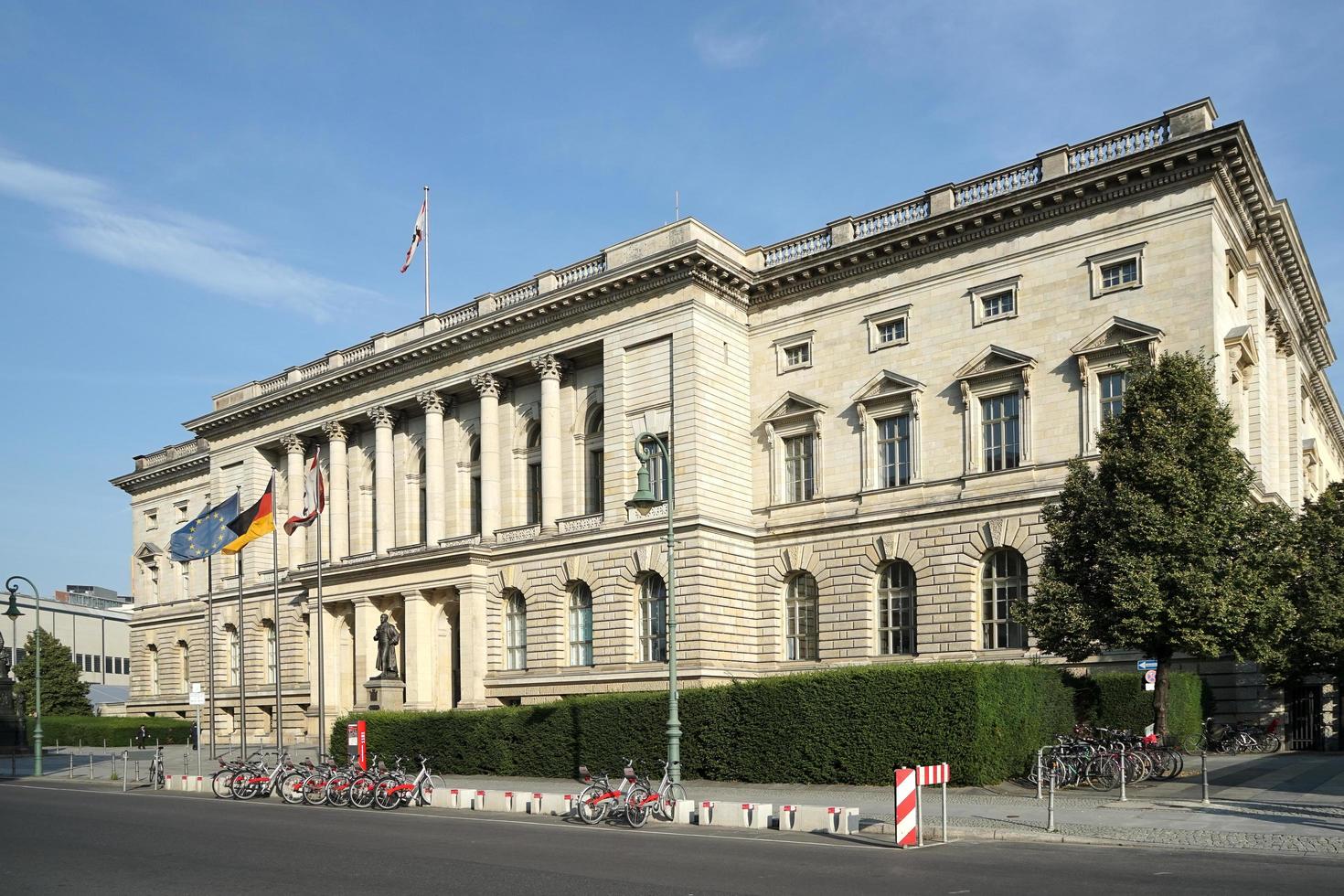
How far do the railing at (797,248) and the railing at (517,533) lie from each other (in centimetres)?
1401

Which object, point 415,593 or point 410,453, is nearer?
point 415,593

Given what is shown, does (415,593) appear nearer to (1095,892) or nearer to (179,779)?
(179,779)

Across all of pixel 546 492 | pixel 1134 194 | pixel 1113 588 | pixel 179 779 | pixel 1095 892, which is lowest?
pixel 179 779

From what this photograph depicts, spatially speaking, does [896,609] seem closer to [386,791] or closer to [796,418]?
[796,418]

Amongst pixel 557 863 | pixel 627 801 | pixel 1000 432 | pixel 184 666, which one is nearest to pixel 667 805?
pixel 627 801

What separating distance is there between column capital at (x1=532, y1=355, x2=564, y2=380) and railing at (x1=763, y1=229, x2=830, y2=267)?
9.24 metres

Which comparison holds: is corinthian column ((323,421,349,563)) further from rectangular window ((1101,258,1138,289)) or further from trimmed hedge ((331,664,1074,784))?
rectangular window ((1101,258,1138,289))

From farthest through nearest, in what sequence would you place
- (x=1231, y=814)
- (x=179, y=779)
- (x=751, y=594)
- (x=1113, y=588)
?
(x=751, y=594) → (x=179, y=779) → (x=1113, y=588) → (x=1231, y=814)

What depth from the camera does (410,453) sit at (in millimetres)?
56500

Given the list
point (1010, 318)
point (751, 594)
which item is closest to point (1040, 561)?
point (1010, 318)

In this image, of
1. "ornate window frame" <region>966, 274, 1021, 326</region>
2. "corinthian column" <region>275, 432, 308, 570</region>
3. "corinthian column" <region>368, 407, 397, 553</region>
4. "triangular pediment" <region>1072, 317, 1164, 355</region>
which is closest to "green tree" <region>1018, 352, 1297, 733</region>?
"triangular pediment" <region>1072, 317, 1164, 355</region>

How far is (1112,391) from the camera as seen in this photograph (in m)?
37.7

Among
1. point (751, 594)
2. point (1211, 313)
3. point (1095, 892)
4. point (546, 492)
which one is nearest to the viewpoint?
point (1095, 892)

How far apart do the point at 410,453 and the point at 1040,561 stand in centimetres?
2994
